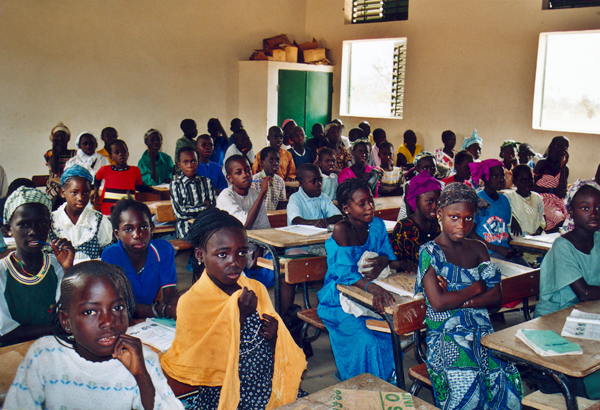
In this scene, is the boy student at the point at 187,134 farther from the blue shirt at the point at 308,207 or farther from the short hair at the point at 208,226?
the short hair at the point at 208,226

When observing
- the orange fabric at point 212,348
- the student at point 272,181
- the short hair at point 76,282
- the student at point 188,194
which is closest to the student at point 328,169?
the student at point 272,181

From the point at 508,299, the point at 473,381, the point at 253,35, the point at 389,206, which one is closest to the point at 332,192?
the point at 389,206

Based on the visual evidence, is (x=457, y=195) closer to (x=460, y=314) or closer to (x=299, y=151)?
(x=460, y=314)

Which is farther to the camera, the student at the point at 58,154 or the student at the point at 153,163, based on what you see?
the student at the point at 153,163

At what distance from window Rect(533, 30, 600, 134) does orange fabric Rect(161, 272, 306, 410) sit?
7.21 meters

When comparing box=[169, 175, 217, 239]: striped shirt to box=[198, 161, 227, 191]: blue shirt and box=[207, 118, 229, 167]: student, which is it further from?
box=[207, 118, 229, 167]: student

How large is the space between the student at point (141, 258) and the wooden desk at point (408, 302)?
2.91 ft

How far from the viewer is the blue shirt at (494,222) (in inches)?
162

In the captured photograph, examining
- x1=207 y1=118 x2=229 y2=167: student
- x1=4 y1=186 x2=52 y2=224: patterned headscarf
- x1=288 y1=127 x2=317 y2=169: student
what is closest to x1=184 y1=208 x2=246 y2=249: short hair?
x1=4 y1=186 x2=52 y2=224: patterned headscarf

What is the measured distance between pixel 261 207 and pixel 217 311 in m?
2.38

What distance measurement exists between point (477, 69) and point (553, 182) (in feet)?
10.9

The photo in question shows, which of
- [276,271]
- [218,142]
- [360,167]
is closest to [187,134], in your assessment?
[218,142]

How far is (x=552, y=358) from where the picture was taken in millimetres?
1985

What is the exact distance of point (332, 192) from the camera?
18.5 ft
